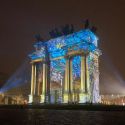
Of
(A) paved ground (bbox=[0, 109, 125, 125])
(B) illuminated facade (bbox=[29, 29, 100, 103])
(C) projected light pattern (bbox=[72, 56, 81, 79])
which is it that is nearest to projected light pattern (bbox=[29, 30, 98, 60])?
(B) illuminated facade (bbox=[29, 29, 100, 103])

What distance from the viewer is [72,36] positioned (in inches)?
3533

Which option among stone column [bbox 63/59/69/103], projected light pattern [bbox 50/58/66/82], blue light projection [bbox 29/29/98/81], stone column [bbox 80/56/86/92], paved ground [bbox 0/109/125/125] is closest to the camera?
paved ground [bbox 0/109/125/125]

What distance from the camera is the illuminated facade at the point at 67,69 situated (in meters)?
84.4

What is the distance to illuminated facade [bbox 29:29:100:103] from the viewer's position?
8444 cm

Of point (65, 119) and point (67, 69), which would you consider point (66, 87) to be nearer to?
point (67, 69)

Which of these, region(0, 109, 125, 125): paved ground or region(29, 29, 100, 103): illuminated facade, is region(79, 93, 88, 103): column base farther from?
region(0, 109, 125, 125): paved ground

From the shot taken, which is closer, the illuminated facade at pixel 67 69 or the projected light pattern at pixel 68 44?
the illuminated facade at pixel 67 69

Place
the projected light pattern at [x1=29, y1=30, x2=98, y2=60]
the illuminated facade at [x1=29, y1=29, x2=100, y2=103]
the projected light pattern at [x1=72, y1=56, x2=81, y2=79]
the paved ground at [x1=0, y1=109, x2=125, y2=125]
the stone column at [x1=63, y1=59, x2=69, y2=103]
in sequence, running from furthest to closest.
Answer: the projected light pattern at [x1=72, y1=56, x2=81, y2=79], the projected light pattern at [x1=29, y1=30, x2=98, y2=60], the stone column at [x1=63, y1=59, x2=69, y2=103], the illuminated facade at [x1=29, y1=29, x2=100, y2=103], the paved ground at [x1=0, y1=109, x2=125, y2=125]

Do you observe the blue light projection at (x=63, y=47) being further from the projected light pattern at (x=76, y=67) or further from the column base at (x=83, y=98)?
the column base at (x=83, y=98)

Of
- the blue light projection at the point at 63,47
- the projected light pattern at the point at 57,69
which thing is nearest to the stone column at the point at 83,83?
the blue light projection at the point at 63,47

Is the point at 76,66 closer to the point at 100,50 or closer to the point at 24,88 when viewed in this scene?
the point at 100,50

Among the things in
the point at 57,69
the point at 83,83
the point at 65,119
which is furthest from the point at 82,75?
the point at 65,119

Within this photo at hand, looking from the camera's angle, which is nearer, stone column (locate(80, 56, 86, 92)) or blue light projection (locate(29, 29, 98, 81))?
stone column (locate(80, 56, 86, 92))

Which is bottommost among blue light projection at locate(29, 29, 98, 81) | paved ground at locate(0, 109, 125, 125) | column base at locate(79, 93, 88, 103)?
paved ground at locate(0, 109, 125, 125)
